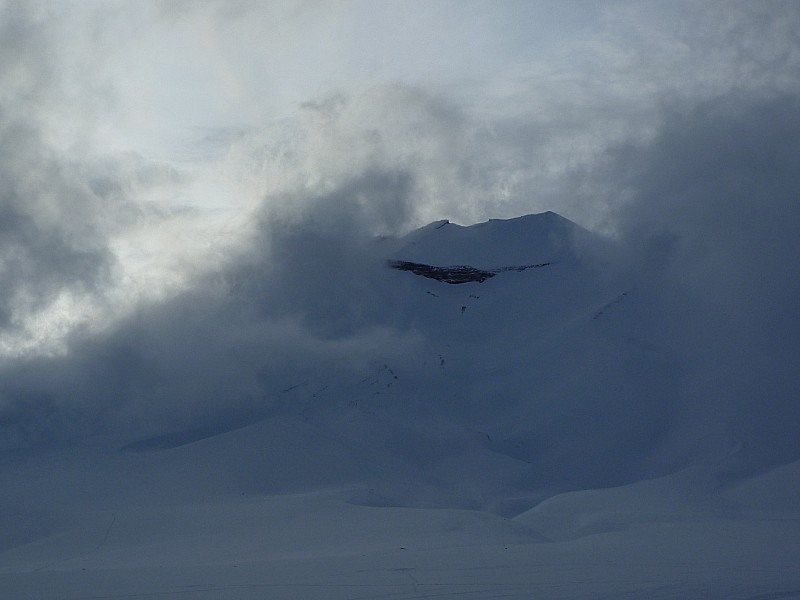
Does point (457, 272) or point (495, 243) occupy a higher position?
point (495, 243)

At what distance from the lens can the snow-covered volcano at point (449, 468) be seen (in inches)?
815

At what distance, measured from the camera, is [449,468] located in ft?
141

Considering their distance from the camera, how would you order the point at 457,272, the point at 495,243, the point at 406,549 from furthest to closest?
1. the point at 495,243
2. the point at 457,272
3. the point at 406,549

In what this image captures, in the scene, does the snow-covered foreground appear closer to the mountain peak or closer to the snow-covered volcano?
the snow-covered volcano

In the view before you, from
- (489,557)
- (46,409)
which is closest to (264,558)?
(489,557)

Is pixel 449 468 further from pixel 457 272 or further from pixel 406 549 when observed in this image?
pixel 457 272

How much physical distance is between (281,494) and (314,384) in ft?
47.2

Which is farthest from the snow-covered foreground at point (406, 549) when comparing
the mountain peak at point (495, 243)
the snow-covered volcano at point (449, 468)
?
the mountain peak at point (495, 243)

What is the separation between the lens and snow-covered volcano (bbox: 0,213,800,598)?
67.9 ft

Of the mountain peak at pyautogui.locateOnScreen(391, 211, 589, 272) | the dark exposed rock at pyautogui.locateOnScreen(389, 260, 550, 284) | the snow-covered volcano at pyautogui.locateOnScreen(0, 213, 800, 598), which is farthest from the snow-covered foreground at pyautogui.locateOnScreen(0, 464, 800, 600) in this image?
the mountain peak at pyautogui.locateOnScreen(391, 211, 589, 272)

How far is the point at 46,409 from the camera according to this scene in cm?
5250

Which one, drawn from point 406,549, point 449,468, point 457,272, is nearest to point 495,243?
point 457,272

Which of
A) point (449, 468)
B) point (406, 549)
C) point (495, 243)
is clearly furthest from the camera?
point (495, 243)

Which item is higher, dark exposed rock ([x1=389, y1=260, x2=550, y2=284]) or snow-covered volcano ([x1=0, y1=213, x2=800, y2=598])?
dark exposed rock ([x1=389, y1=260, x2=550, y2=284])
